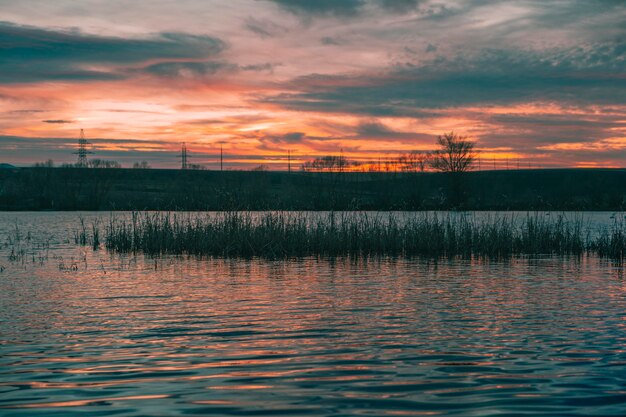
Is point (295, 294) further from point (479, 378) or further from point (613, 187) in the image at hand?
point (613, 187)

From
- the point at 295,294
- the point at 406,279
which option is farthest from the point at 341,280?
the point at 295,294

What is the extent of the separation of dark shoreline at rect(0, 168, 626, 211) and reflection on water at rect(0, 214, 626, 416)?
627 inches

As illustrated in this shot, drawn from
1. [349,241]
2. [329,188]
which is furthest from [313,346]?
[329,188]

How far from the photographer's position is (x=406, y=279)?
54.7ft

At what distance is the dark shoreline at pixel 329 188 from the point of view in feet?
190

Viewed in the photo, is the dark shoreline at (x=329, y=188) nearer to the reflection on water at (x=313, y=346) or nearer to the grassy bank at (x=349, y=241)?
the grassy bank at (x=349, y=241)

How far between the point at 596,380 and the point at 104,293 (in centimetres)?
1069

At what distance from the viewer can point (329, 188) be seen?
203 ft

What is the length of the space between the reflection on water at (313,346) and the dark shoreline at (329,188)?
15.9 meters

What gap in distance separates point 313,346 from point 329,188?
53.1m

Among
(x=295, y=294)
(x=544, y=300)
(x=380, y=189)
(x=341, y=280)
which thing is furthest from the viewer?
(x=380, y=189)

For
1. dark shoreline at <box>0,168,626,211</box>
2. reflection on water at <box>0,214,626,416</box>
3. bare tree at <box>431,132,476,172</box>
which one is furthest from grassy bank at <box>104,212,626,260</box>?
bare tree at <box>431,132,476,172</box>

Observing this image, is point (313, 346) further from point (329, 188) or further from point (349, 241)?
point (329, 188)

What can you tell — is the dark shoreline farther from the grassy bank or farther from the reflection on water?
the reflection on water
